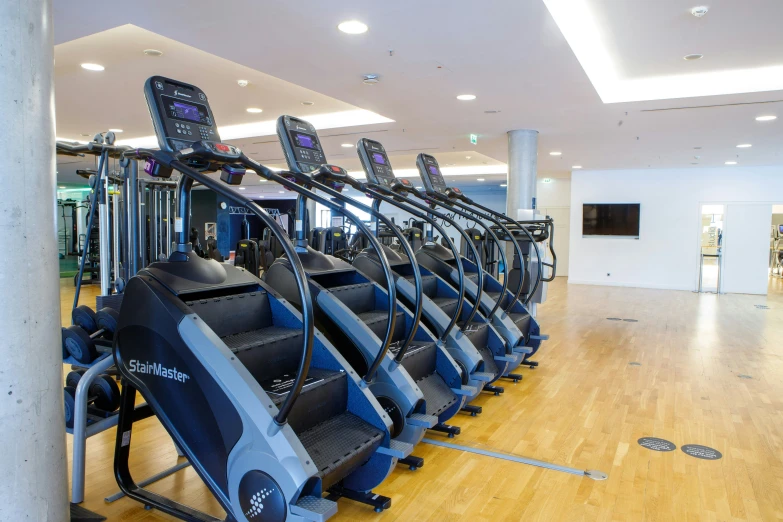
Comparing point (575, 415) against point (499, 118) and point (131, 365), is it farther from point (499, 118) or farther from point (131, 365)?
point (499, 118)

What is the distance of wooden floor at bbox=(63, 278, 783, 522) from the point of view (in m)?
2.38

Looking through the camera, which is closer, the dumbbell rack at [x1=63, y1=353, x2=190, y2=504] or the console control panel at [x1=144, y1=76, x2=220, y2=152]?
the dumbbell rack at [x1=63, y1=353, x2=190, y2=504]

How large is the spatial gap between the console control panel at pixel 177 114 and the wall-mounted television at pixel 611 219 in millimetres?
10497

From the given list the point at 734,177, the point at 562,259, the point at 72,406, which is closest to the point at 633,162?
the point at 734,177

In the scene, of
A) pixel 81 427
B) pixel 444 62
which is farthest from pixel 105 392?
pixel 444 62

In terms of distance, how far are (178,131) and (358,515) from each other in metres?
1.78

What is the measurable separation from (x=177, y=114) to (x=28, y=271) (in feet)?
3.37

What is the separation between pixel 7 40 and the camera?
5.15 feet

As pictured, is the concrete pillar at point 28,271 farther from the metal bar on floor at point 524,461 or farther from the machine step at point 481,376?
the machine step at point 481,376

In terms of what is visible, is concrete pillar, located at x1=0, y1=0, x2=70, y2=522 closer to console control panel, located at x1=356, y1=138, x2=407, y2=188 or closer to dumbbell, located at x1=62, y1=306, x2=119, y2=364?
dumbbell, located at x1=62, y1=306, x2=119, y2=364

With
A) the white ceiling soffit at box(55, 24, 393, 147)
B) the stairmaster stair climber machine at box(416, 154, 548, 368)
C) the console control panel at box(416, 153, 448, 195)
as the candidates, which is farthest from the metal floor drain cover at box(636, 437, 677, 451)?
the white ceiling soffit at box(55, 24, 393, 147)

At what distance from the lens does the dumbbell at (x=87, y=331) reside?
2.89m

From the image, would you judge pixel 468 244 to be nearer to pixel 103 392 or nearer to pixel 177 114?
pixel 177 114

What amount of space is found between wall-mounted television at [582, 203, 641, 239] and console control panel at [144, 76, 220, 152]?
1050cm
